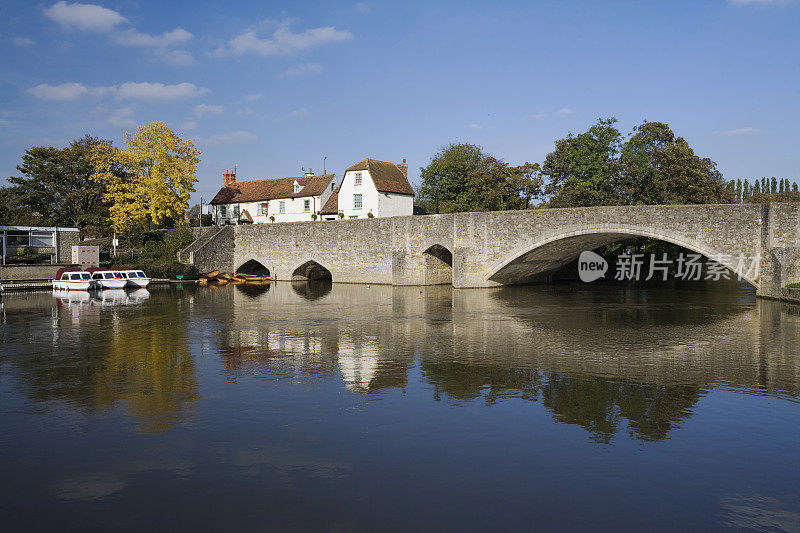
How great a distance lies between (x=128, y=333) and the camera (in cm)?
2072

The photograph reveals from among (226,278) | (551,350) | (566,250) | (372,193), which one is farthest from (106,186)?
(551,350)

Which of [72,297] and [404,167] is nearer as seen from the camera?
[72,297]

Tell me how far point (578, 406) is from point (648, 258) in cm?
3993

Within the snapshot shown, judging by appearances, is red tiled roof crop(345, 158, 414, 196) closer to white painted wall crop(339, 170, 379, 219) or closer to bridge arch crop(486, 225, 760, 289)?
white painted wall crop(339, 170, 379, 219)

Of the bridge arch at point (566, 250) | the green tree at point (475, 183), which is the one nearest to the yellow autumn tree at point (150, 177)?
the green tree at point (475, 183)

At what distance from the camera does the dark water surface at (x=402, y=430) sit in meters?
7.11

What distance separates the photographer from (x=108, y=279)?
139 feet

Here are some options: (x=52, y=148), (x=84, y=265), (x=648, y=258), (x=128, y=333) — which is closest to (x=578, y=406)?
(x=128, y=333)

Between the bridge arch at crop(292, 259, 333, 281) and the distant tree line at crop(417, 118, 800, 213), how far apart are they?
12.3m

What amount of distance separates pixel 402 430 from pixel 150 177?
55598mm

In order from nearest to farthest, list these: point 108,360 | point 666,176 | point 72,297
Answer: point 108,360, point 72,297, point 666,176

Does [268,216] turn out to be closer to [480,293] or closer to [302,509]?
[480,293]

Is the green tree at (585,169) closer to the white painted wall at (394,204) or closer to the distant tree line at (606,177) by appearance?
the distant tree line at (606,177)

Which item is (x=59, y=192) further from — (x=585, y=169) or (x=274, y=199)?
(x=585, y=169)
